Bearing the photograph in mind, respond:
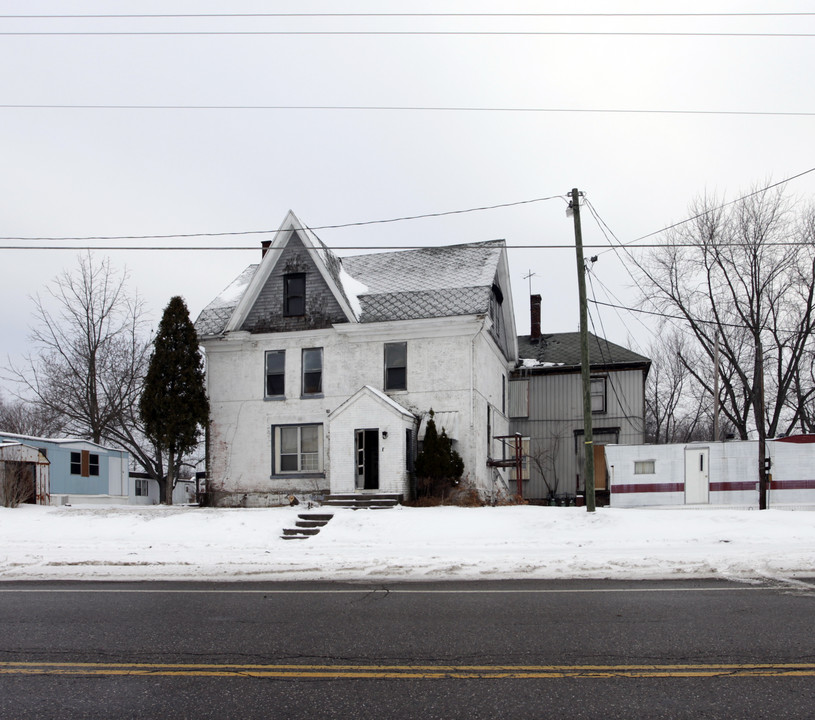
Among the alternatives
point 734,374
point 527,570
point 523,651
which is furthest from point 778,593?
point 734,374

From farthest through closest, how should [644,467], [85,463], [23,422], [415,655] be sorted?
[23,422], [85,463], [644,467], [415,655]

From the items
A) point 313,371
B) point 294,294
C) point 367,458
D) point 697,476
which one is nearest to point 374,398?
point 367,458

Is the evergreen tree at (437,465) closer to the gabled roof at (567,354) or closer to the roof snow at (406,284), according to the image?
the roof snow at (406,284)

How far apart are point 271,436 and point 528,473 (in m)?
10.7

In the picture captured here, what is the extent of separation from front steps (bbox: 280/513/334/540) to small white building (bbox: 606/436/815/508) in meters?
9.61

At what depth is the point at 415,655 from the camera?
6.06 meters

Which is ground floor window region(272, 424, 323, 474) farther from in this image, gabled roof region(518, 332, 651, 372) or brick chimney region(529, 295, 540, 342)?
brick chimney region(529, 295, 540, 342)

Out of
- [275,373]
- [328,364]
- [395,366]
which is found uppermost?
[328,364]

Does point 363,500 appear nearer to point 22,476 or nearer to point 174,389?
point 174,389

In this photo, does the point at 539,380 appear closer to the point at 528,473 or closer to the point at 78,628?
the point at 528,473

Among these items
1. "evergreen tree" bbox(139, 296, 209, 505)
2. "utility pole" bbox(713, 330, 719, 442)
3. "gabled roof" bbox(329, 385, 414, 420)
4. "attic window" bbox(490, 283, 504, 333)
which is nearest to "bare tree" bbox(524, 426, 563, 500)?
"attic window" bbox(490, 283, 504, 333)

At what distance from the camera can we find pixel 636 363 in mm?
28516

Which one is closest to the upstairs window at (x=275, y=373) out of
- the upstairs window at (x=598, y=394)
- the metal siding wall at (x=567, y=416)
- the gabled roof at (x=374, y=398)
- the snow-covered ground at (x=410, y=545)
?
the gabled roof at (x=374, y=398)

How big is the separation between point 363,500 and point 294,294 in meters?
7.34
